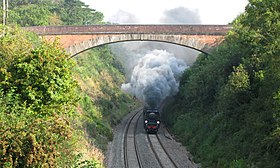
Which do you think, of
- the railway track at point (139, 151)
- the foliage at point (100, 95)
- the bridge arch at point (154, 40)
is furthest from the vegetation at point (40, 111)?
the bridge arch at point (154, 40)

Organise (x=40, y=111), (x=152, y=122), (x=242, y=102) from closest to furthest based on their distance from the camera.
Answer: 1. (x=40, y=111)
2. (x=242, y=102)
3. (x=152, y=122)

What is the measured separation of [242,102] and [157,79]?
16127mm

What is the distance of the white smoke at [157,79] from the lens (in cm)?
3450

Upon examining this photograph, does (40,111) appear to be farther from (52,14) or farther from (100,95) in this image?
(52,14)

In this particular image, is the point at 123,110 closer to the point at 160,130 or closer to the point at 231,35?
the point at 160,130

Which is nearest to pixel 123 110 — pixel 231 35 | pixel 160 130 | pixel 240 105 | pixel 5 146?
pixel 160 130

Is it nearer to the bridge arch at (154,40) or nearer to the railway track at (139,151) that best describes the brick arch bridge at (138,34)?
the bridge arch at (154,40)

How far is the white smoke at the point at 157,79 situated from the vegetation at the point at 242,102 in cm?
460

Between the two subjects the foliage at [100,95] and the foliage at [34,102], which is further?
the foliage at [100,95]

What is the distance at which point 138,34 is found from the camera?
101 feet

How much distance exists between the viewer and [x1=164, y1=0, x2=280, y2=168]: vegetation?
15141 millimetres

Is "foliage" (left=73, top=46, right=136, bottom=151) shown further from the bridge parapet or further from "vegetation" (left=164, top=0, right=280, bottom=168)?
"vegetation" (left=164, top=0, right=280, bottom=168)

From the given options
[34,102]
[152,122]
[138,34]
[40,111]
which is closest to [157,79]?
[138,34]

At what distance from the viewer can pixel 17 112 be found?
12.2 m
